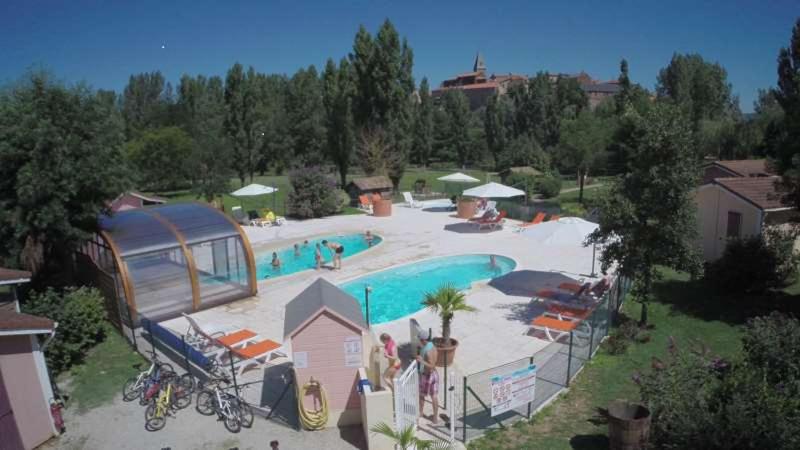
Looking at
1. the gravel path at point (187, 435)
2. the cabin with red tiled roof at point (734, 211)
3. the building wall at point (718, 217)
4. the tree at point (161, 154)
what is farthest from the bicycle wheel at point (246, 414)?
the tree at point (161, 154)

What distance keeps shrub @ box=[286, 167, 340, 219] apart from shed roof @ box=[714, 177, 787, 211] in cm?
2038

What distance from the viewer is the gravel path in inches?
351

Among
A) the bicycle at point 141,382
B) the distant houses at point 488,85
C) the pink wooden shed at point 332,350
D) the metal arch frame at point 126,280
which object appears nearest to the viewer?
the pink wooden shed at point 332,350

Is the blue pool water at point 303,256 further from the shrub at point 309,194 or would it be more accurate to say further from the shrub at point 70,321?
the shrub at point 70,321

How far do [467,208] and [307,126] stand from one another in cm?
3920

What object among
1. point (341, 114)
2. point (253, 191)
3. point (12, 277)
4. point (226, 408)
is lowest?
point (226, 408)

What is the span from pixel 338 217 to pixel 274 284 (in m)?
13.3

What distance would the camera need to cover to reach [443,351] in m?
11.1

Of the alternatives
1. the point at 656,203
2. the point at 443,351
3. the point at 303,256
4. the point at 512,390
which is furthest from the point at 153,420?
the point at 303,256

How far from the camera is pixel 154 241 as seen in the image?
14.7 m

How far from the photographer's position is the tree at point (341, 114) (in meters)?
38.1

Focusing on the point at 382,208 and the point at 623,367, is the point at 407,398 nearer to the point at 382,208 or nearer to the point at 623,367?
the point at 623,367

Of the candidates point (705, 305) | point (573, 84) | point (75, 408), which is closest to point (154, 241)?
point (75, 408)

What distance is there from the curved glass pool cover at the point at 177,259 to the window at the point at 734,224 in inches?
659
